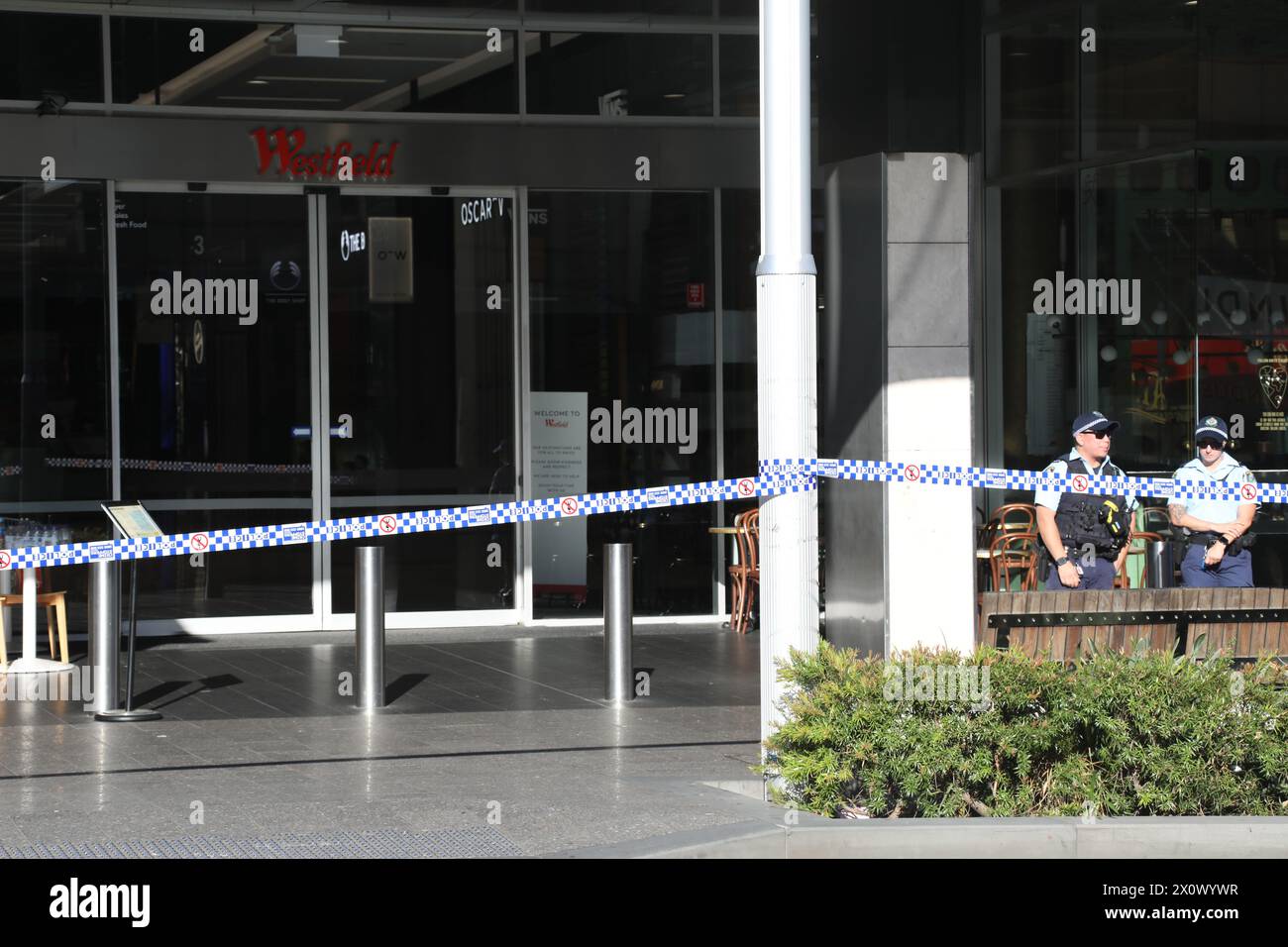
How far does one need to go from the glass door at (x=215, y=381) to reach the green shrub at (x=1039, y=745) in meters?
7.80

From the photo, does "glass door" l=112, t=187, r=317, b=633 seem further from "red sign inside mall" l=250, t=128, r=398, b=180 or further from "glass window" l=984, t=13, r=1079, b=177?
"glass window" l=984, t=13, r=1079, b=177

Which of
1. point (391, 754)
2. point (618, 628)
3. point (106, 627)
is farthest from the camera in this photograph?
point (618, 628)

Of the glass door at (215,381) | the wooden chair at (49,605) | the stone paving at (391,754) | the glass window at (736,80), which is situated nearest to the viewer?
the stone paving at (391,754)

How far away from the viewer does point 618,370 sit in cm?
1439

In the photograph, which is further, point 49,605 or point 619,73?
point 619,73

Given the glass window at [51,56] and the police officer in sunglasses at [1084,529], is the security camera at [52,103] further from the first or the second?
the police officer in sunglasses at [1084,529]

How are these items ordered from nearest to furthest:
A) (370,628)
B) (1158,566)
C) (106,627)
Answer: (106,627), (370,628), (1158,566)

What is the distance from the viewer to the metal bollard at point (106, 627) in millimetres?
9906

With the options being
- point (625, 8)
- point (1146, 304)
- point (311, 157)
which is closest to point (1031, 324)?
point (1146, 304)

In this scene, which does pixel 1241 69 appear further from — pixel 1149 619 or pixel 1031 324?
pixel 1149 619

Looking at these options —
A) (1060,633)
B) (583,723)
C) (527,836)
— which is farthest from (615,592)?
(527,836)

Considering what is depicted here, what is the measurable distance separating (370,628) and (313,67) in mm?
5541

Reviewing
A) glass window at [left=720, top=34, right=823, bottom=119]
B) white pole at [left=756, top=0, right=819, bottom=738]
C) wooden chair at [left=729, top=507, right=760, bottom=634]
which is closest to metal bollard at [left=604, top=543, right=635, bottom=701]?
wooden chair at [left=729, top=507, right=760, bottom=634]

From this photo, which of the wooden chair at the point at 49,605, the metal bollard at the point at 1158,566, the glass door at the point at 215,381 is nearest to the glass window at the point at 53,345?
the glass door at the point at 215,381
